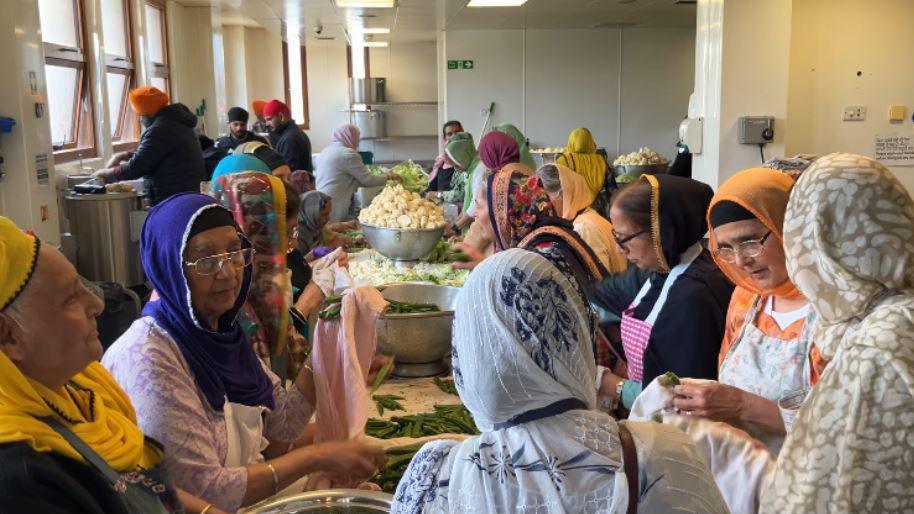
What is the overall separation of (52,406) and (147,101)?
600 cm

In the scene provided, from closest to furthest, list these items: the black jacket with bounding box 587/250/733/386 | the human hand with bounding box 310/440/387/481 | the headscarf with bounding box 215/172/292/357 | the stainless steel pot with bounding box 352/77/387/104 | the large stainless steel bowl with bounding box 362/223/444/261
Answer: the human hand with bounding box 310/440/387/481 < the black jacket with bounding box 587/250/733/386 < the headscarf with bounding box 215/172/292/357 < the large stainless steel bowl with bounding box 362/223/444/261 < the stainless steel pot with bounding box 352/77/387/104

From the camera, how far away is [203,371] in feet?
5.98

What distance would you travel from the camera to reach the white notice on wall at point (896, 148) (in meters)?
4.93

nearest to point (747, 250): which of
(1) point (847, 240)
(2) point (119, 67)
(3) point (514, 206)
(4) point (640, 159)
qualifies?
(1) point (847, 240)

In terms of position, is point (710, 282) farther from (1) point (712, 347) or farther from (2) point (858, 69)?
(2) point (858, 69)

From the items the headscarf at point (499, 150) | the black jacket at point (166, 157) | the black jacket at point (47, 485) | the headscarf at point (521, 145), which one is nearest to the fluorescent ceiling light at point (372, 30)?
the headscarf at point (521, 145)

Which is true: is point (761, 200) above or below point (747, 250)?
above

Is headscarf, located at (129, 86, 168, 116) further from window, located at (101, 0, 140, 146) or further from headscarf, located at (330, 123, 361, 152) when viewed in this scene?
window, located at (101, 0, 140, 146)

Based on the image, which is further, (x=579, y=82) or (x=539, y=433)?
(x=579, y=82)

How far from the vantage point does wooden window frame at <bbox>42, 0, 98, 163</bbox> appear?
7.21 m

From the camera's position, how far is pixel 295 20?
10.7m

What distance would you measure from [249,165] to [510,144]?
2881 millimetres

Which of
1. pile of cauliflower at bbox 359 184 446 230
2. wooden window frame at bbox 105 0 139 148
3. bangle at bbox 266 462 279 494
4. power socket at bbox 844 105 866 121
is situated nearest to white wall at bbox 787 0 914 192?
power socket at bbox 844 105 866 121

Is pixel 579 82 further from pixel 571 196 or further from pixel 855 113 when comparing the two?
pixel 571 196
